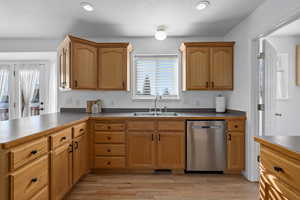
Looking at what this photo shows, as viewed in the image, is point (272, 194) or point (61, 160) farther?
point (61, 160)

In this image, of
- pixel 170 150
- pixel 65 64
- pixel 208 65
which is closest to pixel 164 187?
pixel 170 150

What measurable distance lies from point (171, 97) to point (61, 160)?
7.61 ft

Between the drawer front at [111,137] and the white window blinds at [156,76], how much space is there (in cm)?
102

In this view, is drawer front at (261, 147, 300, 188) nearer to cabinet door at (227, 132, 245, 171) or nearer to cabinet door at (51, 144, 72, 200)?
cabinet door at (227, 132, 245, 171)

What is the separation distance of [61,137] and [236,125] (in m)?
2.42

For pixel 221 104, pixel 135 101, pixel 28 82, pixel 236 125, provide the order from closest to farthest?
pixel 236 125 → pixel 221 104 → pixel 135 101 → pixel 28 82

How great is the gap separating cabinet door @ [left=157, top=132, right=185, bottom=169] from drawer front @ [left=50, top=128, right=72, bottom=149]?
1.35 metres

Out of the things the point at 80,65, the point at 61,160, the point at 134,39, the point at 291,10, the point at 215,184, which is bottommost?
the point at 215,184

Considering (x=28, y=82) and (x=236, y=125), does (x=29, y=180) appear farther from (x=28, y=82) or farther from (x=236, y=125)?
(x=28, y=82)

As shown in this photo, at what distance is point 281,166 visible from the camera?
1.25 meters

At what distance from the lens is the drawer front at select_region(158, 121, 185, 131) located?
323 cm

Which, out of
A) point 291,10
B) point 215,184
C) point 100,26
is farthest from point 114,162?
point 291,10

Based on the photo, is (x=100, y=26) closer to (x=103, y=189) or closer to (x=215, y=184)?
(x=103, y=189)

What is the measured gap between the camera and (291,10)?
2115mm
